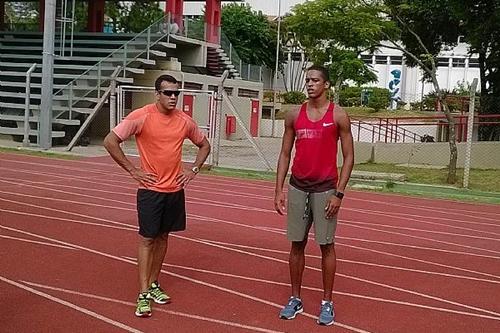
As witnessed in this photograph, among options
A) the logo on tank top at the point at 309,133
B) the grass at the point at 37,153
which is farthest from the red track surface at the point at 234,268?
the grass at the point at 37,153

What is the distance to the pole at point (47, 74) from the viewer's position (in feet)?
63.5

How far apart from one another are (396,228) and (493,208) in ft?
12.1

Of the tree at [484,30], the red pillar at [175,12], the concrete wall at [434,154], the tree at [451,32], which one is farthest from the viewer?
the red pillar at [175,12]

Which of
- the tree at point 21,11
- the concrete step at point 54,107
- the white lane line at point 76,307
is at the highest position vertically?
the tree at point 21,11

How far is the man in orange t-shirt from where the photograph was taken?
5.41m

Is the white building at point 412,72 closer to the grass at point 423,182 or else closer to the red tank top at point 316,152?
the grass at point 423,182

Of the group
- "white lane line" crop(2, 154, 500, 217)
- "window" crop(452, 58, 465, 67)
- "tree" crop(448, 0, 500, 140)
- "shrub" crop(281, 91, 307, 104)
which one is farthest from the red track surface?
"window" crop(452, 58, 465, 67)

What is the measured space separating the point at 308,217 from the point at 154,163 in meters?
1.24

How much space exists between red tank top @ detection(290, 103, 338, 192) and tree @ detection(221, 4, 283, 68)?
4538 centimetres

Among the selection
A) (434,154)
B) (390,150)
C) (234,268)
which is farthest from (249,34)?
(234,268)

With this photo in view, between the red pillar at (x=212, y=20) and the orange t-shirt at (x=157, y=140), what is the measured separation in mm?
26529

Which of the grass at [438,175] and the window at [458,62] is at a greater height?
the window at [458,62]

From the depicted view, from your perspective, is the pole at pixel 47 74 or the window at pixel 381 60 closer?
the pole at pixel 47 74

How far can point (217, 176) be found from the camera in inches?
620
